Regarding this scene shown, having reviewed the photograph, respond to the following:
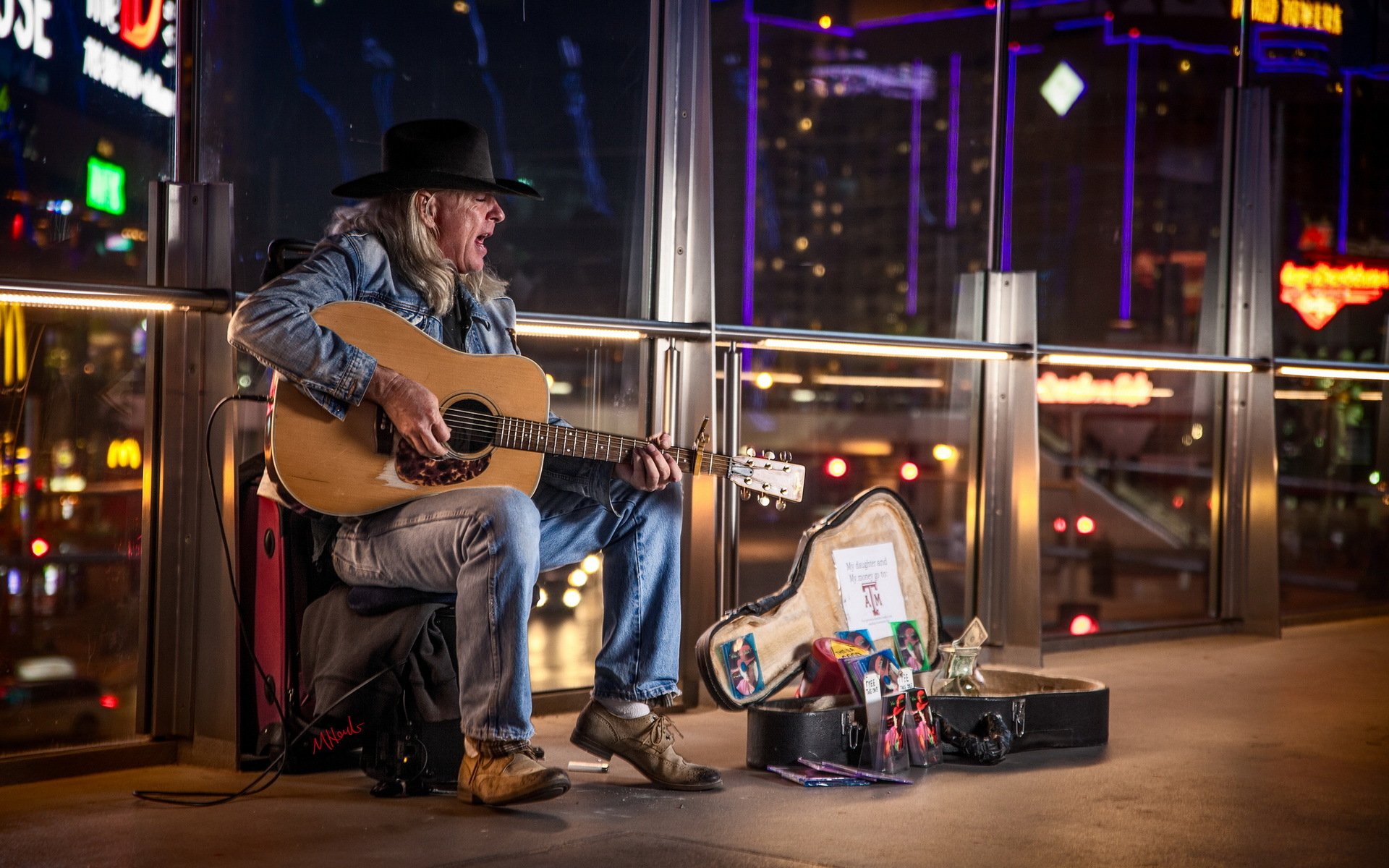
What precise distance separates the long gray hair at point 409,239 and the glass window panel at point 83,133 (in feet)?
1.66

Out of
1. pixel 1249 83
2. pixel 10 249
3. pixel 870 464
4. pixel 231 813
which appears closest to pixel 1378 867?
pixel 231 813

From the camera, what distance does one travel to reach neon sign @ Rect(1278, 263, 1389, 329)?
20.5ft

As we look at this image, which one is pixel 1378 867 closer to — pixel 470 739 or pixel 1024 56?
pixel 470 739

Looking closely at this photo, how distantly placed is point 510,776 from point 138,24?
177cm

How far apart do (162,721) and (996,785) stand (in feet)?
5.68

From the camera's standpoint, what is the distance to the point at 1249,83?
535 cm

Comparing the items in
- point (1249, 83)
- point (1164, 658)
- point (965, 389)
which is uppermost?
point (1249, 83)

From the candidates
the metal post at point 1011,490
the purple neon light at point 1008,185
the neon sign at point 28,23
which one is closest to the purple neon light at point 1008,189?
the purple neon light at point 1008,185

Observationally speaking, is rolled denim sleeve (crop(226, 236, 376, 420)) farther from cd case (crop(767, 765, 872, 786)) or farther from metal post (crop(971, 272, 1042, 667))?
metal post (crop(971, 272, 1042, 667))

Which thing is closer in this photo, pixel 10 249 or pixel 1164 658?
pixel 10 249

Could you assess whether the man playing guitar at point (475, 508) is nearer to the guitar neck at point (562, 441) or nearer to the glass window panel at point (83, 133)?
the guitar neck at point (562, 441)

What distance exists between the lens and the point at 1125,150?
20.1ft

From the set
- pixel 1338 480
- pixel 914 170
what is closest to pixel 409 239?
pixel 914 170

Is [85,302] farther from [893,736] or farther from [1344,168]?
[1344,168]
